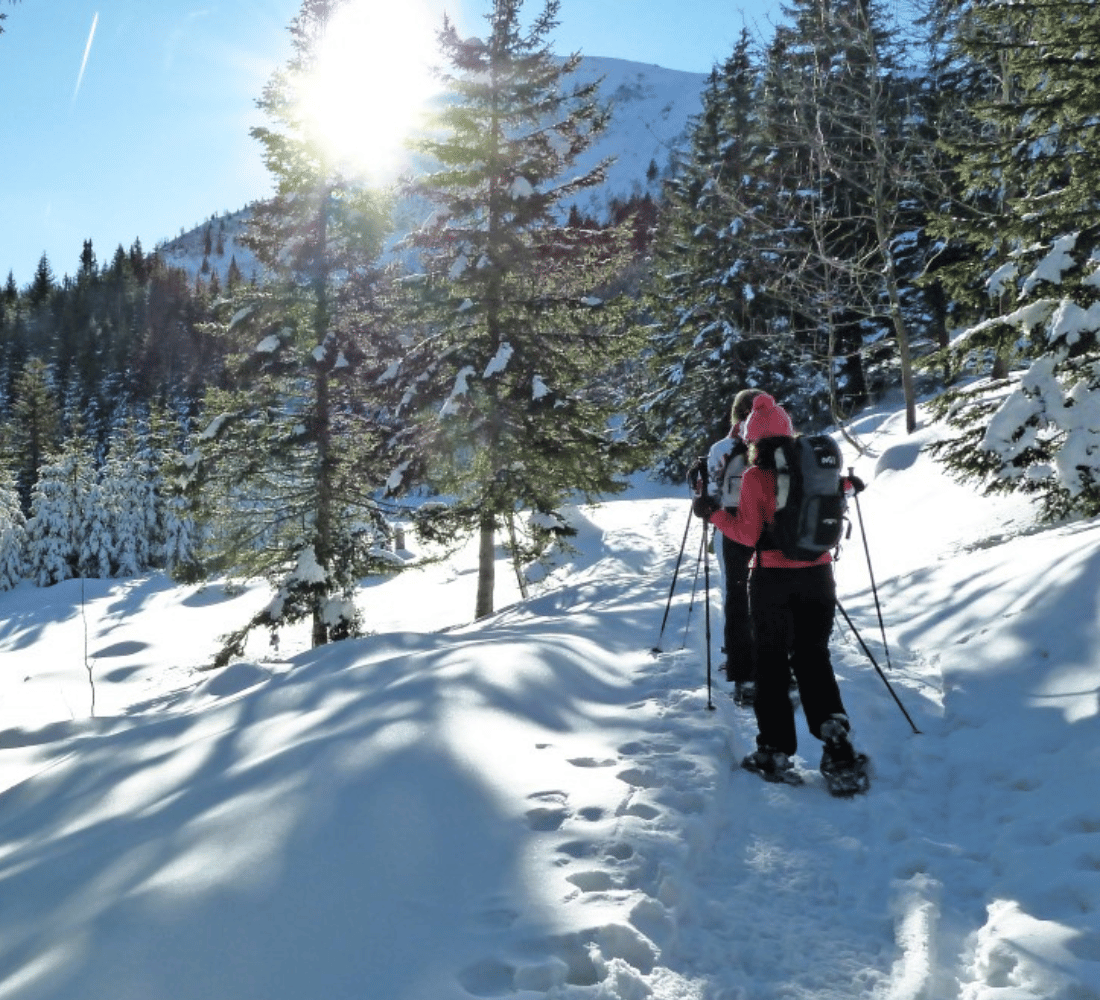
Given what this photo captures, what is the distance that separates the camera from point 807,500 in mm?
4340

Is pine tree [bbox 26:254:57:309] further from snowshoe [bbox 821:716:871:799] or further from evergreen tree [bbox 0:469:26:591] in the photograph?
snowshoe [bbox 821:716:871:799]

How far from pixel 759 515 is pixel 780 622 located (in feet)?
2.23

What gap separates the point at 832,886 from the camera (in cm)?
343

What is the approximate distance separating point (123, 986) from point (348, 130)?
15.6 metres

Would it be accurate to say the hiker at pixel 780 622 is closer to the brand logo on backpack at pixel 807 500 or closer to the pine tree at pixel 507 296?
the brand logo on backpack at pixel 807 500

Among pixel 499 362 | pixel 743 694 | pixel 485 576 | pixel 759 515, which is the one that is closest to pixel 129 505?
pixel 485 576

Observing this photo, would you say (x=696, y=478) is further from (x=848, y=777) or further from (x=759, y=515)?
(x=848, y=777)

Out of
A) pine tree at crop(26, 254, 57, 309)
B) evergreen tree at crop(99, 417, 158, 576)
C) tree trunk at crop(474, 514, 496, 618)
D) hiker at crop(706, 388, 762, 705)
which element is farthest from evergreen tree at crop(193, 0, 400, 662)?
pine tree at crop(26, 254, 57, 309)

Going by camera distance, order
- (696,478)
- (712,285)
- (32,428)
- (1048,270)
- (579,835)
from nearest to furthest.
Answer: (579,835) → (696,478) → (1048,270) → (712,285) → (32,428)

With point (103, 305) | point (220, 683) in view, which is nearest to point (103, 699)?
point (220, 683)

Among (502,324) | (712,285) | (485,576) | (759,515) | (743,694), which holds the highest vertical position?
(712,285)

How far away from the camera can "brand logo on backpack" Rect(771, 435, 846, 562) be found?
4328 mm

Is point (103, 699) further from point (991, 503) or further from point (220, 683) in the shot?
point (991, 503)

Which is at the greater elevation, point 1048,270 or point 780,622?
point 1048,270
